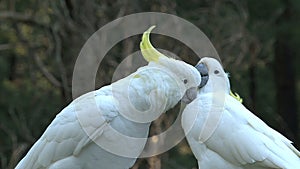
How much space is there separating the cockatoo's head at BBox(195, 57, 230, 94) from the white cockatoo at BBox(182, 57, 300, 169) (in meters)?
0.17

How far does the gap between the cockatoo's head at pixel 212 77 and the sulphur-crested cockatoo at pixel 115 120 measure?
60 cm

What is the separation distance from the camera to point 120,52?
490cm

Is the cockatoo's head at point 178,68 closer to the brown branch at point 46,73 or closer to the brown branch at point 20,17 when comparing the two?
the brown branch at point 46,73

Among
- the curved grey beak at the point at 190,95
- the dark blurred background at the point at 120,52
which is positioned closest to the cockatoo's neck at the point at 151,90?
the curved grey beak at the point at 190,95

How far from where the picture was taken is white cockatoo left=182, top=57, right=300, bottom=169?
2818mm

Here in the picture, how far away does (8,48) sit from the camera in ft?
20.4

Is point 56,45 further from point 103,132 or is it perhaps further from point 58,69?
point 103,132

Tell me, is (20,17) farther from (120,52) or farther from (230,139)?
(230,139)

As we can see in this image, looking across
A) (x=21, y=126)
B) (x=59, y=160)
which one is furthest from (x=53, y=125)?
(x=21, y=126)

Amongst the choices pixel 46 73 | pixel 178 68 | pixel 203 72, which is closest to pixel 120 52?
pixel 46 73

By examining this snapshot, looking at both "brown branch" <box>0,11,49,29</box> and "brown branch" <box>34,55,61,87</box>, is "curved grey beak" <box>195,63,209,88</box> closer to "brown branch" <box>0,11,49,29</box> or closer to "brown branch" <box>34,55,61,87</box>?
"brown branch" <box>34,55,61,87</box>

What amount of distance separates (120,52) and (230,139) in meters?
2.19

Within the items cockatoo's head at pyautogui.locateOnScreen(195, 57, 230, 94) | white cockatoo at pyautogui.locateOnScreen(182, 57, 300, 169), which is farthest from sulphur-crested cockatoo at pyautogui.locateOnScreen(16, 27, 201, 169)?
cockatoo's head at pyautogui.locateOnScreen(195, 57, 230, 94)

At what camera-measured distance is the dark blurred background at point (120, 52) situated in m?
5.06
